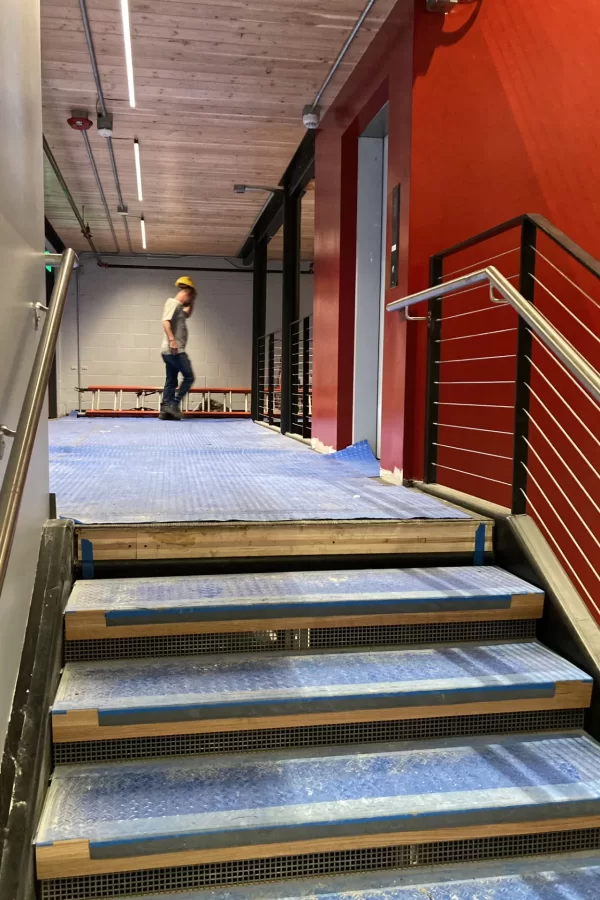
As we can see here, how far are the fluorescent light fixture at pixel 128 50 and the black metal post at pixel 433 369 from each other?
2.56m

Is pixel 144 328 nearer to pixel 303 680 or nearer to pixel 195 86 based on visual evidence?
pixel 195 86

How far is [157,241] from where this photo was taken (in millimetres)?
10484

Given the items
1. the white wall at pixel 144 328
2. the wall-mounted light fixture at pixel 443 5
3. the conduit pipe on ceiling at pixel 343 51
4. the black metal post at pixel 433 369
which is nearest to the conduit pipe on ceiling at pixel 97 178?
the white wall at pixel 144 328

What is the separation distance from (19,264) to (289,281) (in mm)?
5645

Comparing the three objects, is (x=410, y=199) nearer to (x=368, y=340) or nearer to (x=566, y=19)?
(x=566, y=19)

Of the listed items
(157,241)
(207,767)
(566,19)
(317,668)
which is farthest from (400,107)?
(157,241)

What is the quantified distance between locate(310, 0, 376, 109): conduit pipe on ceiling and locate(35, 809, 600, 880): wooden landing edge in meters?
4.10

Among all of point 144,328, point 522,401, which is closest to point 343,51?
point 522,401

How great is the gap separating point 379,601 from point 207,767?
726 mm

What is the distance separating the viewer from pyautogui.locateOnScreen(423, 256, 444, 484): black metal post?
10.4 feet

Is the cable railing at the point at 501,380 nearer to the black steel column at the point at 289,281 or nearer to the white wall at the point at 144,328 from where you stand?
the black steel column at the point at 289,281

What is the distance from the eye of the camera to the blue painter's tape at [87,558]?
7.25 feet

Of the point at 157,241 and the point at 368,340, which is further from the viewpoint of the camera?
the point at 157,241

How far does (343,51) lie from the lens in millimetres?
4324
